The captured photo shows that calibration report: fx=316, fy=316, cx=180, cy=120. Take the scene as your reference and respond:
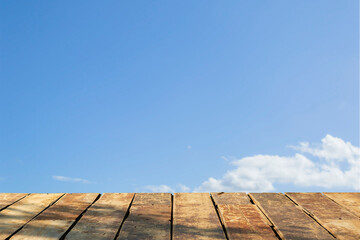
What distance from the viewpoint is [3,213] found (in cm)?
248

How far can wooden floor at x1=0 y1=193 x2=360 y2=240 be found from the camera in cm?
201

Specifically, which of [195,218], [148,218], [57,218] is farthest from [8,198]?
[195,218]

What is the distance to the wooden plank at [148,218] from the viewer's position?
198cm

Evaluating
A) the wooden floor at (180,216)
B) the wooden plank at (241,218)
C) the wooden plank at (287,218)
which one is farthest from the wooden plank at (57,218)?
the wooden plank at (287,218)

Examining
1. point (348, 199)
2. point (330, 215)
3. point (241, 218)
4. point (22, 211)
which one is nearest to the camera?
point (241, 218)

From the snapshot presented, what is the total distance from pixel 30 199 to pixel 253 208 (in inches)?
77.8

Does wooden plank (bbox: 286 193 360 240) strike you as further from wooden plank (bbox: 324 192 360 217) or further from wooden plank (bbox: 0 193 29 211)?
wooden plank (bbox: 0 193 29 211)

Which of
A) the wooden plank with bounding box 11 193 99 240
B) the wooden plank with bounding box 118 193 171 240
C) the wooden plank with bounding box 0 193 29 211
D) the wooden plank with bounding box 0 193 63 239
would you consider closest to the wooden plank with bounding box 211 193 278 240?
the wooden plank with bounding box 118 193 171 240

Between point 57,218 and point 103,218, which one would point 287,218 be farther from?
point 57,218

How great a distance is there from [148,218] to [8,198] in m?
1.50

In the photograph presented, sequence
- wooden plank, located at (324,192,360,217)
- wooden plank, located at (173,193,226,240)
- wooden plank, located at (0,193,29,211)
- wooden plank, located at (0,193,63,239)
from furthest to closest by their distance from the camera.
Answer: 1. wooden plank, located at (0,193,29,211)
2. wooden plank, located at (324,192,360,217)
3. wooden plank, located at (0,193,63,239)
4. wooden plank, located at (173,193,226,240)

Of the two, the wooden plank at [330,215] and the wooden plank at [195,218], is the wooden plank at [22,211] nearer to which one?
the wooden plank at [195,218]

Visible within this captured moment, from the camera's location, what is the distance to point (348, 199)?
2867mm

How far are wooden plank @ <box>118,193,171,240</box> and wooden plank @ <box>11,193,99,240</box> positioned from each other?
0.40m
